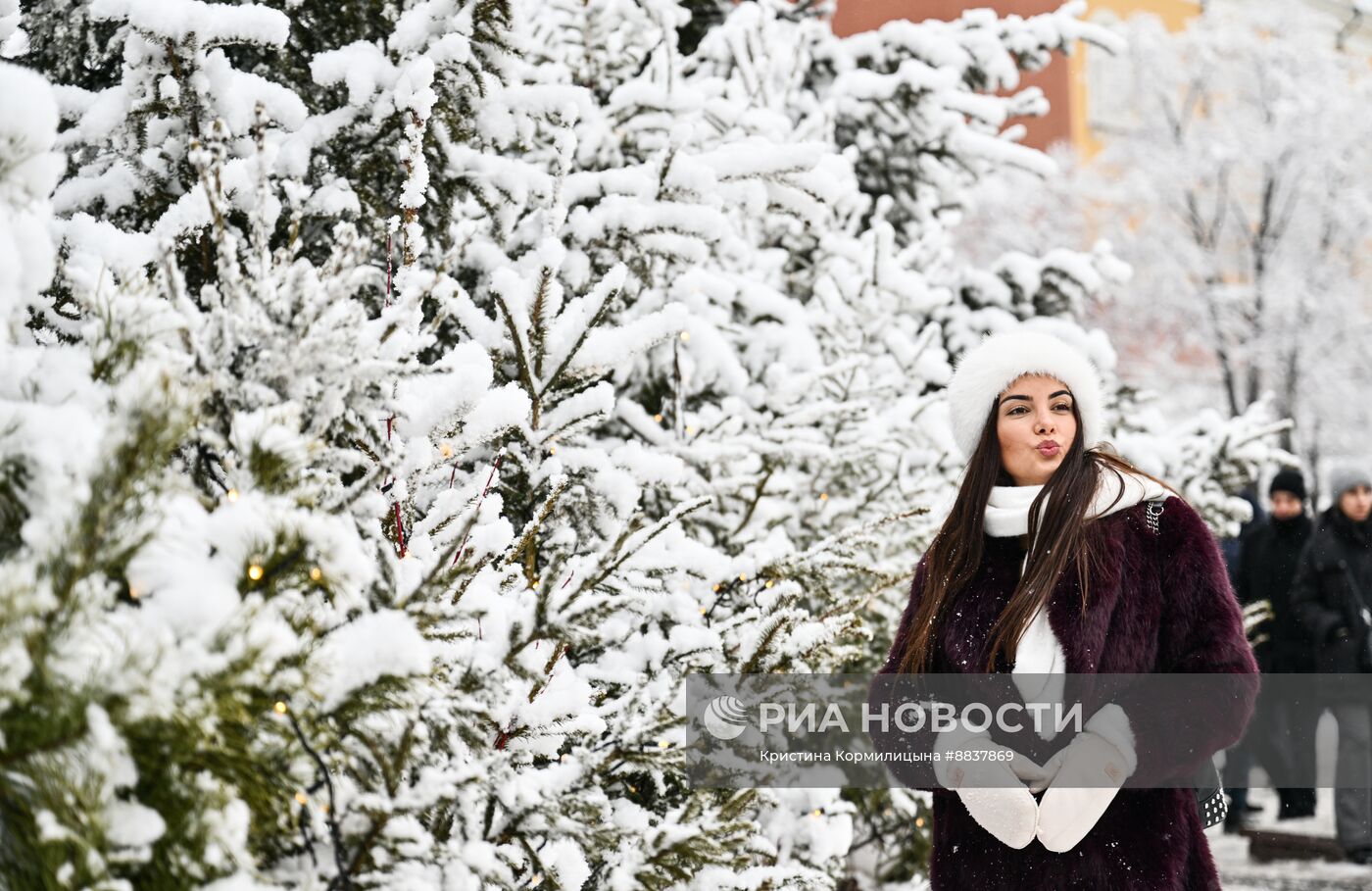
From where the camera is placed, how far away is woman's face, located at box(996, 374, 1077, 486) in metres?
2.68

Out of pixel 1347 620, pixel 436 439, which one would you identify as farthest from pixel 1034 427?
pixel 1347 620

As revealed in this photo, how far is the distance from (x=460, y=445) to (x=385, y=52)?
1.55 meters

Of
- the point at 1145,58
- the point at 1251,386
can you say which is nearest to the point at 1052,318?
the point at 1251,386

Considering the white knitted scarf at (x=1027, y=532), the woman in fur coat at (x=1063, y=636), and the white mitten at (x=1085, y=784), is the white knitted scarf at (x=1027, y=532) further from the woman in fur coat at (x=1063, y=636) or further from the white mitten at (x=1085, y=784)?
the white mitten at (x=1085, y=784)

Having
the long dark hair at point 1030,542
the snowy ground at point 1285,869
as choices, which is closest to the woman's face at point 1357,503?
the snowy ground at point 1285,869

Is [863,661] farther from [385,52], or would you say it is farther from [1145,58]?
[1145,58]

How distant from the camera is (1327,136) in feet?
68.0

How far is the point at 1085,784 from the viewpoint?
7.61 ft

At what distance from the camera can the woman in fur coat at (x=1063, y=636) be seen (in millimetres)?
2355

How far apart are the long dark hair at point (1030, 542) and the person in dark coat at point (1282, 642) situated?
507cm

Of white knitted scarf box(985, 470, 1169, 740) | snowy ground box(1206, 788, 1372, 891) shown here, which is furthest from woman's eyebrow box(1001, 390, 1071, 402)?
snowy ground box(1206, 788, 1372, 891)

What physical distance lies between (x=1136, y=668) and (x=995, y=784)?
0.35m

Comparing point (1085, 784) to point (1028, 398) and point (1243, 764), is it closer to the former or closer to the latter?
point (1028, 398)

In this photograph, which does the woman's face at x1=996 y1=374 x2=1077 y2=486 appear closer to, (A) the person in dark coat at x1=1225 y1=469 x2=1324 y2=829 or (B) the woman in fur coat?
(B) the woman in fur coat
